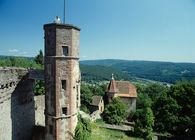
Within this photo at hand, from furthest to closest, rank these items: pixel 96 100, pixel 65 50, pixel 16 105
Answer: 1. pixel 96 100
2. pixel 16 105
3. pixel 65 50

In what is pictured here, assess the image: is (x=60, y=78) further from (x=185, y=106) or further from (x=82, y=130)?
(x=185, y=106)

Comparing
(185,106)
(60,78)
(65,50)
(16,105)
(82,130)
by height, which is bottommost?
(185,106)

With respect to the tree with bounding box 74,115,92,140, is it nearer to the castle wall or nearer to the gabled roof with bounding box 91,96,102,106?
the castle wall

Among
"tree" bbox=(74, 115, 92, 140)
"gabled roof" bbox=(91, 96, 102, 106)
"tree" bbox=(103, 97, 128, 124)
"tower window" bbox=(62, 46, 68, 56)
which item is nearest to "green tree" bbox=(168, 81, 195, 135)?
"tree" bbox=(103, 97, 128, 124)

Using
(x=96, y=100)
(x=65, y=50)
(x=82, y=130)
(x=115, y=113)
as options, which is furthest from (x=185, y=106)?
(x=65, y=50)

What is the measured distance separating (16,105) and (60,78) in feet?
16.5

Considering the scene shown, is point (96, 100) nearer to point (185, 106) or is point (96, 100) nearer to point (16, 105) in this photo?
point (185, 106)

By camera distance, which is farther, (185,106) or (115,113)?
(115,113)

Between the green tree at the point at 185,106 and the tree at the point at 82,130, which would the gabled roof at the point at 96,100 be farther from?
the tree at the point at 82,130

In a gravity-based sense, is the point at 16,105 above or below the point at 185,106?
above

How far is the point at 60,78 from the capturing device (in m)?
19.4

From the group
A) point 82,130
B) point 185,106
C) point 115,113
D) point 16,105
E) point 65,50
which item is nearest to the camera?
point 65,50

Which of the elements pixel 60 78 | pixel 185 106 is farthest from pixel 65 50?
pixel 185 106

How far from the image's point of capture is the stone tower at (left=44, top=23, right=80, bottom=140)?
19016mm
